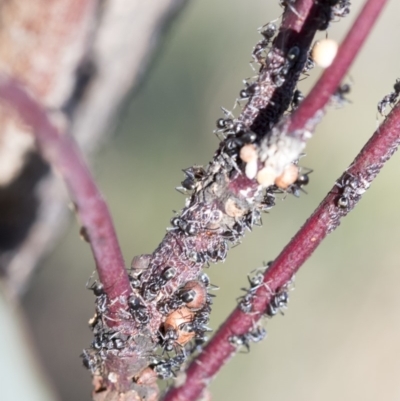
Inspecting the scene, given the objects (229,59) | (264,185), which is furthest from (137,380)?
(229,59)

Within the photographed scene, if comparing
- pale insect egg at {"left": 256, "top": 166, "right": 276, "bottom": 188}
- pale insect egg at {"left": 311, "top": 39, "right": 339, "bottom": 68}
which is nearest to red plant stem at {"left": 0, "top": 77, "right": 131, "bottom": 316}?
pale insect egg at {"left": 256, "top": 166, "right": 276, "bottom": 188}

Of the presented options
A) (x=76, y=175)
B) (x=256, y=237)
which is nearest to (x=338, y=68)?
Answer: (x=76, y=175)

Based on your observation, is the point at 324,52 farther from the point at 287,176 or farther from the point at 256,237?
the point at 256,237

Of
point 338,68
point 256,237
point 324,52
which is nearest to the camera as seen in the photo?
point 338,68

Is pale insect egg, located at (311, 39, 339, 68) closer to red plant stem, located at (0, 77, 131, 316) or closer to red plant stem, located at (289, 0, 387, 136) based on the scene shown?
red plant stem, located at (289, 0, 387, 136)

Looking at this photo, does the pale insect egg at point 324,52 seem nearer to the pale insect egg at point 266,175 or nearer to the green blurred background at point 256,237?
the pale insect egg at point 266,175

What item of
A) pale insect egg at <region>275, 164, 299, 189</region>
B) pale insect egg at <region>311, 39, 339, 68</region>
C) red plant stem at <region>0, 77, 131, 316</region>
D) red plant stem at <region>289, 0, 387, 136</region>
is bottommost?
red plant stem at <region>0, 77, 131, 316</region>

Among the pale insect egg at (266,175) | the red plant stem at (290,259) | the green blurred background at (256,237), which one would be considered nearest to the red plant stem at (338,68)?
the pale insect egg at (266,175)
